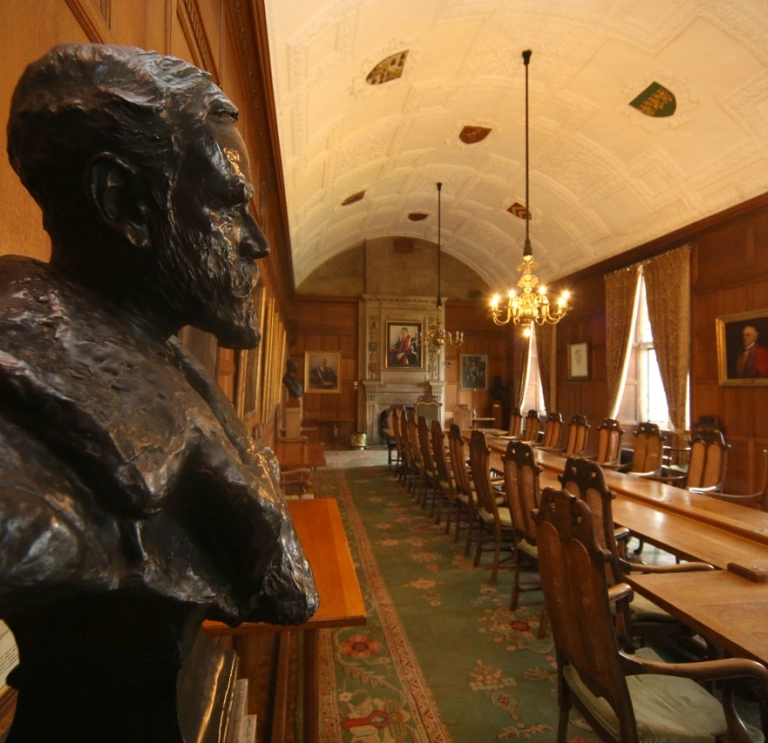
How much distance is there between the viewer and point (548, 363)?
10.5m

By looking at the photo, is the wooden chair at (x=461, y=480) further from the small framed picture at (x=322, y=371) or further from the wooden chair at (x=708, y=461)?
the small framed picture at (x=322, y=371)

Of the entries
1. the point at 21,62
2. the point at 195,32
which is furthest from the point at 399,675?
the point at 195,32

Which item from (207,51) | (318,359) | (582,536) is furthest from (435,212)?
(582,536)

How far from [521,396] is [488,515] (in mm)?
8681

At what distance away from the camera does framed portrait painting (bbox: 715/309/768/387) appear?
5793 mm

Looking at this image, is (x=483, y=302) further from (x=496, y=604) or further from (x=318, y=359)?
(x=496, y=604)

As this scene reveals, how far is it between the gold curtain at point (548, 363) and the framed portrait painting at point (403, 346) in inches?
138

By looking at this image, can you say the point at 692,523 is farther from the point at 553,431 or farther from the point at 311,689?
the point at 553,431

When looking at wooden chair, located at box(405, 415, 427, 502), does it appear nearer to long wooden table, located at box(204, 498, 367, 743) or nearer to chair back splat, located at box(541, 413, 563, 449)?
chair back splat, located at box(541, 413, 563, 449)

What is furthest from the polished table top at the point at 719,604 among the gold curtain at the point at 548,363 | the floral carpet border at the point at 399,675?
the gold curtain at the point at 548,363

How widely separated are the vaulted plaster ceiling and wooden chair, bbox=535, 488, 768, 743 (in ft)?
12.5

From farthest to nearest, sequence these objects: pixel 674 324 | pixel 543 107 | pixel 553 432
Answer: pixel 553 432, pixel 674 324, pixel 543 107

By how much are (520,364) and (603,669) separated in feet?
37.2

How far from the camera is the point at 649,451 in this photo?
5.26 m
